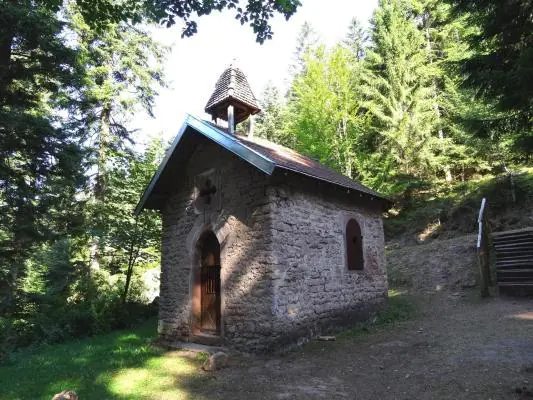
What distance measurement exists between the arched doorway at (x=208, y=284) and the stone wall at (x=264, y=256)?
0.76 ft

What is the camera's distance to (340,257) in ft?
30.7

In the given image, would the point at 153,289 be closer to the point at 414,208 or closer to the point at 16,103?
the point at 16,103

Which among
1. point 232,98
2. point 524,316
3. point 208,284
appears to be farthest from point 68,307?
point 524,316

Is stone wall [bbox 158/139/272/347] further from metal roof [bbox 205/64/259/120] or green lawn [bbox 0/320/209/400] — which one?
metal roof [bbox 205/64/259/120]

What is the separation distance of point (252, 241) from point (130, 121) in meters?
12.2

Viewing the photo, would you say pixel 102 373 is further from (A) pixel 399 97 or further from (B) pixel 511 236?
(A) pixel 399 97

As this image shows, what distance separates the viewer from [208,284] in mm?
9320

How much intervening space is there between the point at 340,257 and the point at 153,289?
1011 cm

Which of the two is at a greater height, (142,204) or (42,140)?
(42,140)

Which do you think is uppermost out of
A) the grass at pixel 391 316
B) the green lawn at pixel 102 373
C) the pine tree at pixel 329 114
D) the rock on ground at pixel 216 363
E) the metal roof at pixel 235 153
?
the pine tree at pixel 329 114

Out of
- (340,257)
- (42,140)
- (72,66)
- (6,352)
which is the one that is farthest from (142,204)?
(340,257)

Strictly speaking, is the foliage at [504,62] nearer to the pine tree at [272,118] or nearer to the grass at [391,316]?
the grass at [391,316]

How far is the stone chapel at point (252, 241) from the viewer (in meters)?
7.61

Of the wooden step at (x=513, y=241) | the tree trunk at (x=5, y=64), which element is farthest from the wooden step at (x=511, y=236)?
the tree trunk at (x=5, y=64)
